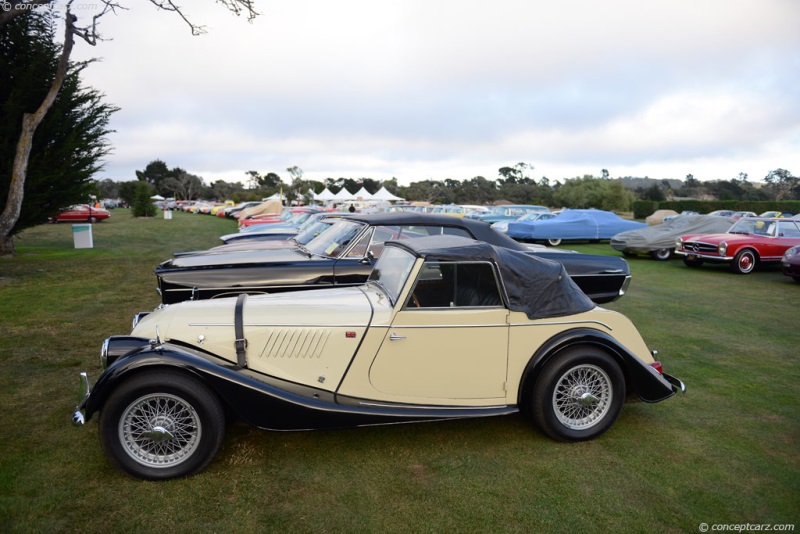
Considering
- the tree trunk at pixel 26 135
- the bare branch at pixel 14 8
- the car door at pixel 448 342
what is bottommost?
the car door at pixel 448 342

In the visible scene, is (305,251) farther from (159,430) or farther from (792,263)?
(792,263)

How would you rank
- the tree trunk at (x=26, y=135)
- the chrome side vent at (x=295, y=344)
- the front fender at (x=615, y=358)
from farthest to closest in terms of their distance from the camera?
the tree trunk at (x=26, y=135) < the front fender at (x=615, y=358) < the chrome side vent at (x=295, y=344)

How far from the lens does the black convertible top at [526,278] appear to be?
153 inches

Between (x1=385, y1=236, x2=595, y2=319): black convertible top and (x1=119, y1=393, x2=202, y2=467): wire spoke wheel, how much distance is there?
→ 1999 mm

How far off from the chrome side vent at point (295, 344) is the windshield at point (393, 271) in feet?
2.03

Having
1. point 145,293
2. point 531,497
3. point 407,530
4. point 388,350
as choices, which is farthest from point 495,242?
point 145,293

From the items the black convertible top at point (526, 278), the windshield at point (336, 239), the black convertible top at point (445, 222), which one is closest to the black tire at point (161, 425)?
the black convertible top at point (526, 278)

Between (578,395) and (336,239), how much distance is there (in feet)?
13.0

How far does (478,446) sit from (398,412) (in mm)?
782

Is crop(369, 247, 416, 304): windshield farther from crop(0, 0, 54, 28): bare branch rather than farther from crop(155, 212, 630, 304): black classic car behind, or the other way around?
crop(0, 0, 54, 28): bare branch

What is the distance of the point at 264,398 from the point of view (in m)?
3.42

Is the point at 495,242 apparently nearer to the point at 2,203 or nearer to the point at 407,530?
the point at 407,530

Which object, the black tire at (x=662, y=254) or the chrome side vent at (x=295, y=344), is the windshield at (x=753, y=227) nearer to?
the black tire at (x=662, y=254)

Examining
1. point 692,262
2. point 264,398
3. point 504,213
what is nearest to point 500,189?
point 504,213
